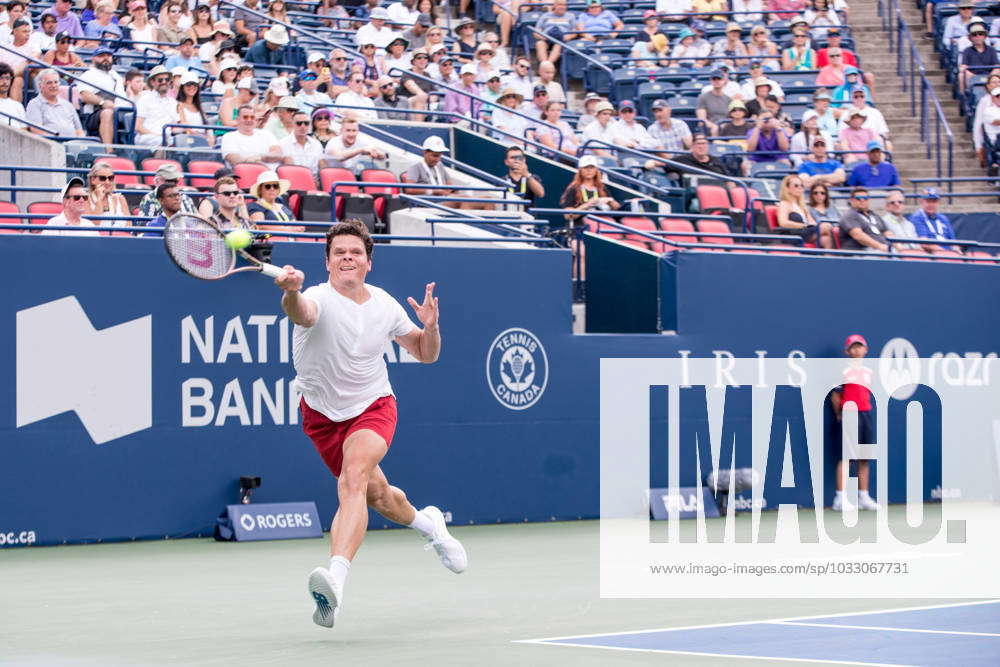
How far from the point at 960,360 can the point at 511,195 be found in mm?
5400

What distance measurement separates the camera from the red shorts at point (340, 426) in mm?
8789

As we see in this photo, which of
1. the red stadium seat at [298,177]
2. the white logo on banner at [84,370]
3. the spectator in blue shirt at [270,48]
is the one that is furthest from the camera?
the spectator in blue shirt at [270,48]

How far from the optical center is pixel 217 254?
9055 mm

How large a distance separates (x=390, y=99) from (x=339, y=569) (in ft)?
42.4

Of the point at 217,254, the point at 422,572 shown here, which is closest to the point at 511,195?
the point at 422,572

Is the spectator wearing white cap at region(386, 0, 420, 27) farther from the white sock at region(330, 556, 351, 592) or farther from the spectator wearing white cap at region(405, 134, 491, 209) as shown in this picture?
the white sock at region(330, 556, 351, 592)

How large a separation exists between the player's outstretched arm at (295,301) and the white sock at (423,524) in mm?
1478

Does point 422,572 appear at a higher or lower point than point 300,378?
lower

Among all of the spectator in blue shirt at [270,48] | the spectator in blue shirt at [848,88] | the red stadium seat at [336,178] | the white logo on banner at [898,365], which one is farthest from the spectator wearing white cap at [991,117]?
the red stadium seat at [336,178]

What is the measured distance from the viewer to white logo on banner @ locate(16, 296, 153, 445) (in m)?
12.9

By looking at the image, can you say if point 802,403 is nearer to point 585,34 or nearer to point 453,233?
point 453,233

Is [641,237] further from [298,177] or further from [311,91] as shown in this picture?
[311,91]

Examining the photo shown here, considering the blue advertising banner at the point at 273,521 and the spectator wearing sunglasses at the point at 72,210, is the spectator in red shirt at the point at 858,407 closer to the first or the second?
the blue advertising banner at the point at 273,521

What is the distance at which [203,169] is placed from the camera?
16.1m
